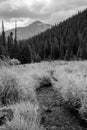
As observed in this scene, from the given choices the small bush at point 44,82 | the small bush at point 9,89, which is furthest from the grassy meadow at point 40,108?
the small bush at point 44,82

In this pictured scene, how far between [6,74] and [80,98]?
8.35 ft

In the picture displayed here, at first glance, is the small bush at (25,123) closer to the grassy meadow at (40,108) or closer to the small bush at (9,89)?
the grassy meadow at (40,108)

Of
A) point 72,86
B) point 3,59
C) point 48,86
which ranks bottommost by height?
point 48,86

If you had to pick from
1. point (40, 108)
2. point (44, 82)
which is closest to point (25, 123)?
point (40, 108)

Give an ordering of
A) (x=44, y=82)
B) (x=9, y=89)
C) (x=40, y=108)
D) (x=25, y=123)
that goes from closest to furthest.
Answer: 1. (x=25, y=123)
2. (x=40, y=108)
3. (x=9, y=89)
4. (x=44, y=82)

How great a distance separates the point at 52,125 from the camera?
10.2ft

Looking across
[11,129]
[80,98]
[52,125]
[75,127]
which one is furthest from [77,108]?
[11,129]

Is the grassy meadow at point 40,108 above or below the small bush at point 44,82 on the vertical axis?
above

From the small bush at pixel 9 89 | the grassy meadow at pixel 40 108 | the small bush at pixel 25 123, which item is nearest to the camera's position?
the small bush at pixel 25 123

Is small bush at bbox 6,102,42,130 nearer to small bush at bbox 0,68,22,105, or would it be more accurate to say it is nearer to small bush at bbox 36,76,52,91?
small bush at bbox 0,68,22,105

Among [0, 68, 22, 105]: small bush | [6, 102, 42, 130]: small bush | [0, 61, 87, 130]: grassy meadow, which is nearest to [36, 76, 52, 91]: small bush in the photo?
[0, 61, 87, 130]: grassy meadow

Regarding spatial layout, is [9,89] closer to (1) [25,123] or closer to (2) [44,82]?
(1) [25,123]

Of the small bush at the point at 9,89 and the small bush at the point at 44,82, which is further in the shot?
the small bush at the point at 44,82

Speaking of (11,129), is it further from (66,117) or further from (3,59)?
(3,59)
